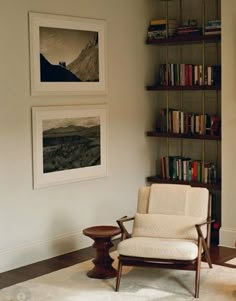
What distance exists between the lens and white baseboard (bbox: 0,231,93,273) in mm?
5438

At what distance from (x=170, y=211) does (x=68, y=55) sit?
187cm

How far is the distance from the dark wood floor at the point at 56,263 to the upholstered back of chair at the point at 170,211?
2.16ft

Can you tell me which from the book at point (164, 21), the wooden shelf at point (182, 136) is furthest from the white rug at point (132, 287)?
the book at point (164, 21)

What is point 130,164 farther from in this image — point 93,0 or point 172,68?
point 93,0

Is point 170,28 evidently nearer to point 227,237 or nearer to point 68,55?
point 68,55

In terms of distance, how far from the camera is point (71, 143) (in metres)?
5.94

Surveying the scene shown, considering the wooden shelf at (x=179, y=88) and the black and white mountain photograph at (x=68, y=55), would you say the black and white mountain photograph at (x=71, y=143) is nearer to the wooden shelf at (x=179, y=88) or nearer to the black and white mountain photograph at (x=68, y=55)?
the black and white mountain photograph at (x=68, y=55)

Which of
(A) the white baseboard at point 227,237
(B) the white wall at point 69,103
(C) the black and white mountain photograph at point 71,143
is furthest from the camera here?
(A) the white baseboard at point 227,237

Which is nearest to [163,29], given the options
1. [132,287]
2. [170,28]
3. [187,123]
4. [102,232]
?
[170,28]

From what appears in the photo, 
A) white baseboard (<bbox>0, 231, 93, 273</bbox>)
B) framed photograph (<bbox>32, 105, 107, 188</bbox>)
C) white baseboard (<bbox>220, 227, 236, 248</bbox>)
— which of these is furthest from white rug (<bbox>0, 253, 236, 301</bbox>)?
framed photograph (<bbox>32, 105, 107, 188</bbox>)

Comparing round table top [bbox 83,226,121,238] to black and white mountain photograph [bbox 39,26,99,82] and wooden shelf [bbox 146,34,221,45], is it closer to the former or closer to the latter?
black and white mountain photograph [bbox 39,26,99,82]

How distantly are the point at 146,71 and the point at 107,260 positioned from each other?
2.49m

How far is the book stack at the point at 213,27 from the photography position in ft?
20.1

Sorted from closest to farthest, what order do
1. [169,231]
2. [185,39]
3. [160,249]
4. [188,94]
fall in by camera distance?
[160,249], [169,231], [185,39], [188,94]
